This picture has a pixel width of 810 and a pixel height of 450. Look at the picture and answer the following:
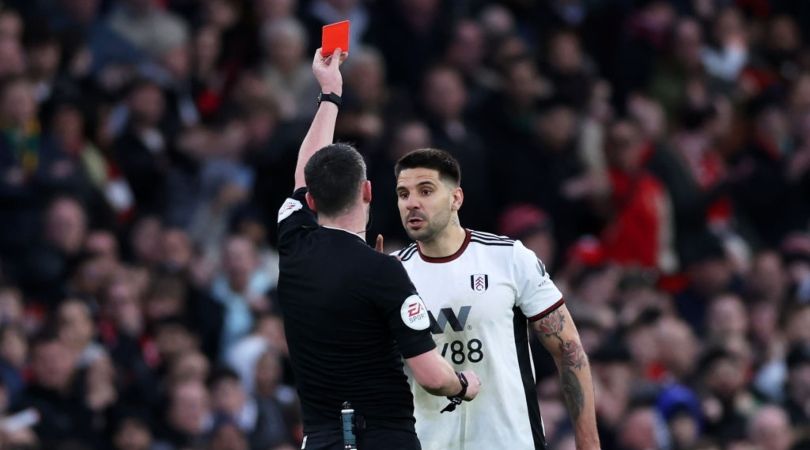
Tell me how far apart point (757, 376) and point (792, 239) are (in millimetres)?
1979

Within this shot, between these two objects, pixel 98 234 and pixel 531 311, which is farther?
pixel 98 234

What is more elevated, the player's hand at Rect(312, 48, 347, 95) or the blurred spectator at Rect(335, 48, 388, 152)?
the blurred spectator at Rect(335, 48, 388, 152)

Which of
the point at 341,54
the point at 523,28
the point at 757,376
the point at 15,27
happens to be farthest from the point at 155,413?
the point at 523,28

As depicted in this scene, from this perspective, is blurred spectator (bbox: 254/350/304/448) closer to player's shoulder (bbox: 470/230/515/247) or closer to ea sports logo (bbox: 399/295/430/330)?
player's shoulder (bbox: 470/230/515/247)

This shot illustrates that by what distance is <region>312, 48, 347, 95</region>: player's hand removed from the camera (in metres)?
8.09

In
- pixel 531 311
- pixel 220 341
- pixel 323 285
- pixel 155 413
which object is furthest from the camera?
pixel 220 341

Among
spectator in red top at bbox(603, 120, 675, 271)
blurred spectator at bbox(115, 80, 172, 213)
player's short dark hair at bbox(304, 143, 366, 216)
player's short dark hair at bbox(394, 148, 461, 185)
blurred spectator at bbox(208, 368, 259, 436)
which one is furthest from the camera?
spectator in red top at bbox(603, 120, 675, 271)

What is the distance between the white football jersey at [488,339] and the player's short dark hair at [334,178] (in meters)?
0.92

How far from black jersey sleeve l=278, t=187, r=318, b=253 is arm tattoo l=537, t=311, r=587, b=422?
120 cm

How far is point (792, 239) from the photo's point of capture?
54.2ft

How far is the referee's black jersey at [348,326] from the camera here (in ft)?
23.5

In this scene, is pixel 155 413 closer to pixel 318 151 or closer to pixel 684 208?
pixel 318 151

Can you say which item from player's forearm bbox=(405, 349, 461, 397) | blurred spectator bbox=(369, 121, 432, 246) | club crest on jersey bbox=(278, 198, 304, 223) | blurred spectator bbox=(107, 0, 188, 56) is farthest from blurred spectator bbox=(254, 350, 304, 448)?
player's forearm bbox=(405, 349, 461, 397)

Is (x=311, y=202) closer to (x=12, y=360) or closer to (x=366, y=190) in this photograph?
(x=366, y=190)
